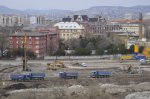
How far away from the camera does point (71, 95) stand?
15836mm

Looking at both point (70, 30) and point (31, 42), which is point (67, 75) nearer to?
point (31, 42)

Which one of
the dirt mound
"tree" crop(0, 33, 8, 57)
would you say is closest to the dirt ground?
the dirt mound

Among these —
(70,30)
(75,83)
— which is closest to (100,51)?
(75,83)

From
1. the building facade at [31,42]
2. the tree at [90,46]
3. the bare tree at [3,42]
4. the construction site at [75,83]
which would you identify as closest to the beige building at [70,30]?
the bare tree at [3,42]

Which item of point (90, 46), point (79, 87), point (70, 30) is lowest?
point (79, 87)

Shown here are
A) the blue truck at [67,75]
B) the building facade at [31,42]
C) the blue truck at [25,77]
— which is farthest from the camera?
Result: the building facade at [31,42]

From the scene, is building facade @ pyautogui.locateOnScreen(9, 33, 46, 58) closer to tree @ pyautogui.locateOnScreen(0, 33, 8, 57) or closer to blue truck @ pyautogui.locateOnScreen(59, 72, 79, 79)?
tree @ pyautogui.locateOnScreen(0, 33, 8, 57)

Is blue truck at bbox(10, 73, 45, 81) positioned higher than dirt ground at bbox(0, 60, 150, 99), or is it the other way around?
blue truck at bbox(10, 73, 45, 81)

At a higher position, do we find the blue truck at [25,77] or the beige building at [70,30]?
the beige building at [70,30]

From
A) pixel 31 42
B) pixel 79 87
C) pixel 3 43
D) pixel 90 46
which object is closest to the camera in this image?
pixel 79 87

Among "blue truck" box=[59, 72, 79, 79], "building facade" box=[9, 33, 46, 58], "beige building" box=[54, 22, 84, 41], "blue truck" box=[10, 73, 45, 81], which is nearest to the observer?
"blue truck" box=[10, 73, 45, 81]

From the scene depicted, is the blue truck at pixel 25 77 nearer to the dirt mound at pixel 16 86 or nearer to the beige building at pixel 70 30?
the dirt mound at pixel 16 86

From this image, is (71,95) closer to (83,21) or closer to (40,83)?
(40,83)

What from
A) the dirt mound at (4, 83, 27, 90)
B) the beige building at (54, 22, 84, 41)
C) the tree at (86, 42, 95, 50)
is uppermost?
the beige building at (54, 22, 84, 41)
